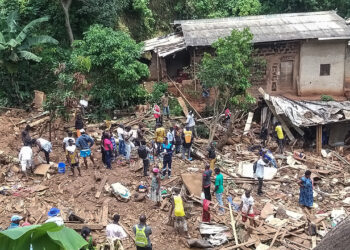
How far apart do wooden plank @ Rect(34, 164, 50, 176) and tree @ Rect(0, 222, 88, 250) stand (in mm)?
10242

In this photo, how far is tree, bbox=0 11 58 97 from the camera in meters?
18.7

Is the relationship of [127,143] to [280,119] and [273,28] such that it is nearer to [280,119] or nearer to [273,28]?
[280,119]

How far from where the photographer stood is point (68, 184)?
13477mm

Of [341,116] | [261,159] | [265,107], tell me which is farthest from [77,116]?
[341,116]

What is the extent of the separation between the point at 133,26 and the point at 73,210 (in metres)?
16.5

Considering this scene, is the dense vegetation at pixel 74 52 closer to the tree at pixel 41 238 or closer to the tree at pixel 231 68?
the tree at pixel 231 68

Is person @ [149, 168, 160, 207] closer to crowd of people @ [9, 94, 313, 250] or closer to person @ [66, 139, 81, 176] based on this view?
crowd of people @ [9, 94, 313, 250]

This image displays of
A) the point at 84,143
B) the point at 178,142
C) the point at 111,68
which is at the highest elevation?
the point at 111,68

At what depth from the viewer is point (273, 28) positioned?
22.3 meters

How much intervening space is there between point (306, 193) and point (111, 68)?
10611 mm

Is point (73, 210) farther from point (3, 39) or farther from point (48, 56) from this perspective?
point (48, 56)

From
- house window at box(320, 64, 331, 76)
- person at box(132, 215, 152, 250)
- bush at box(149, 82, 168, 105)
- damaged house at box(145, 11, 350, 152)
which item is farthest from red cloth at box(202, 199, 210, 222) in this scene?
house window at box(320, 64, 331, 76)

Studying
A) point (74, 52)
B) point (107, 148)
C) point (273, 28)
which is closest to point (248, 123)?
point (273, 28)

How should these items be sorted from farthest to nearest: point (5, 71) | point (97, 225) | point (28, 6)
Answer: point (28, 6) < point (5, 71) < point (97, 225)
